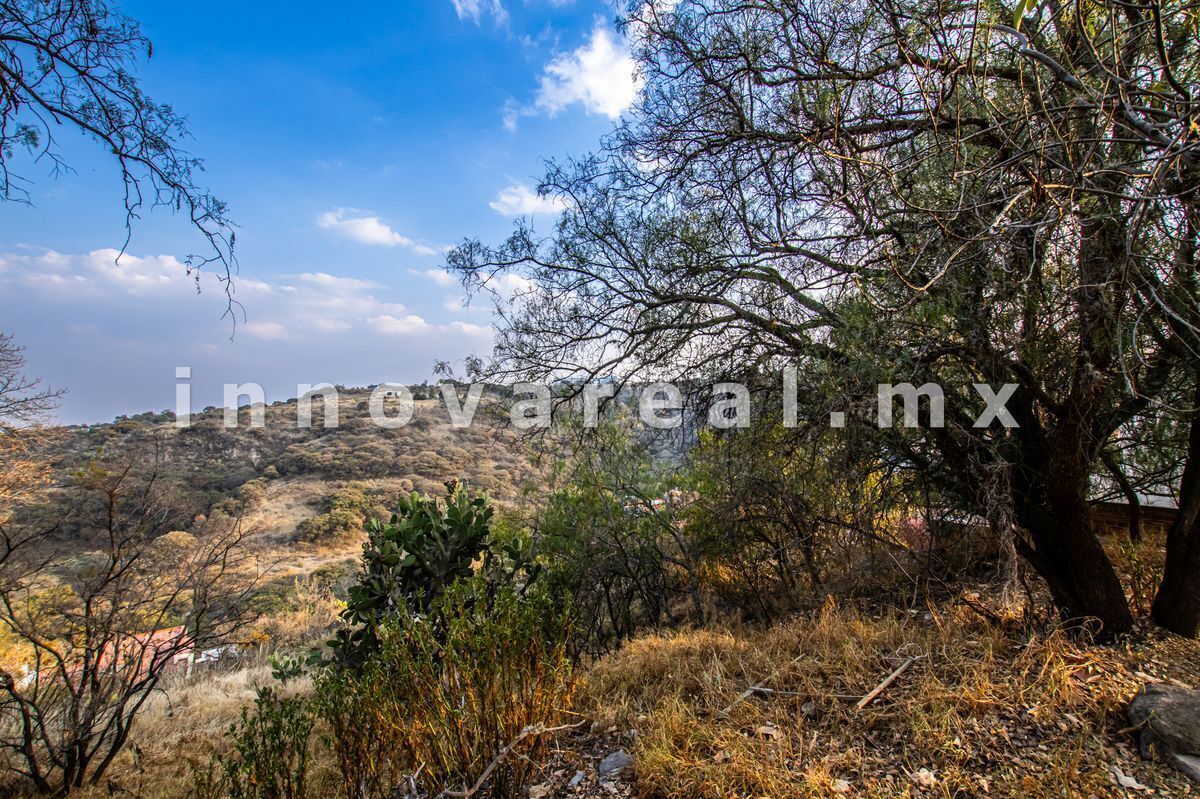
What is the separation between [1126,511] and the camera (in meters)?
5.52

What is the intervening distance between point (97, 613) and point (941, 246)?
6.22 meters

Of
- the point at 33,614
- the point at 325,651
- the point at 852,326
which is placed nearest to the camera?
the point at 852,326

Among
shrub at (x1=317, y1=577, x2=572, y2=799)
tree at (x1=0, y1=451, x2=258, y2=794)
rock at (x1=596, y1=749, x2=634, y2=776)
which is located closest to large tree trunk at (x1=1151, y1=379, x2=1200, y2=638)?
rock at (x1=596, y1=749, x2=634, y2=776)

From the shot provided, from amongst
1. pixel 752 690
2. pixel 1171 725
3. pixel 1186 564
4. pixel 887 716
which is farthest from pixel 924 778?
pixel 1186 564

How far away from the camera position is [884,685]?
2.95 meters

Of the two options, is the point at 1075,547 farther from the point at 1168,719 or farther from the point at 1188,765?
the point at 1188,765

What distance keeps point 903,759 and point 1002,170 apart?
261 centimetres

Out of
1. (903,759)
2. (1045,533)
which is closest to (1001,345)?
(1045,533)

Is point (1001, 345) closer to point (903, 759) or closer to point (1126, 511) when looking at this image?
point (903, 759)

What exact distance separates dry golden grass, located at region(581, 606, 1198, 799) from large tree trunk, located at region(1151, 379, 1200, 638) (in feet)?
2.04

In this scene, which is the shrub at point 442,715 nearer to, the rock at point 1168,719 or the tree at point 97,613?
the tree at point 97,613

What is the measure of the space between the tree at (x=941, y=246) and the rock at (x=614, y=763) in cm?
235

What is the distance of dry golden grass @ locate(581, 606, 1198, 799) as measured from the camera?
2.24 meters

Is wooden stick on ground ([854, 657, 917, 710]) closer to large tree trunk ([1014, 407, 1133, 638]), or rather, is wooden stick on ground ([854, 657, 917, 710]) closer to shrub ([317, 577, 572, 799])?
large tree trunk ([1014, 407, 1133, 638])
